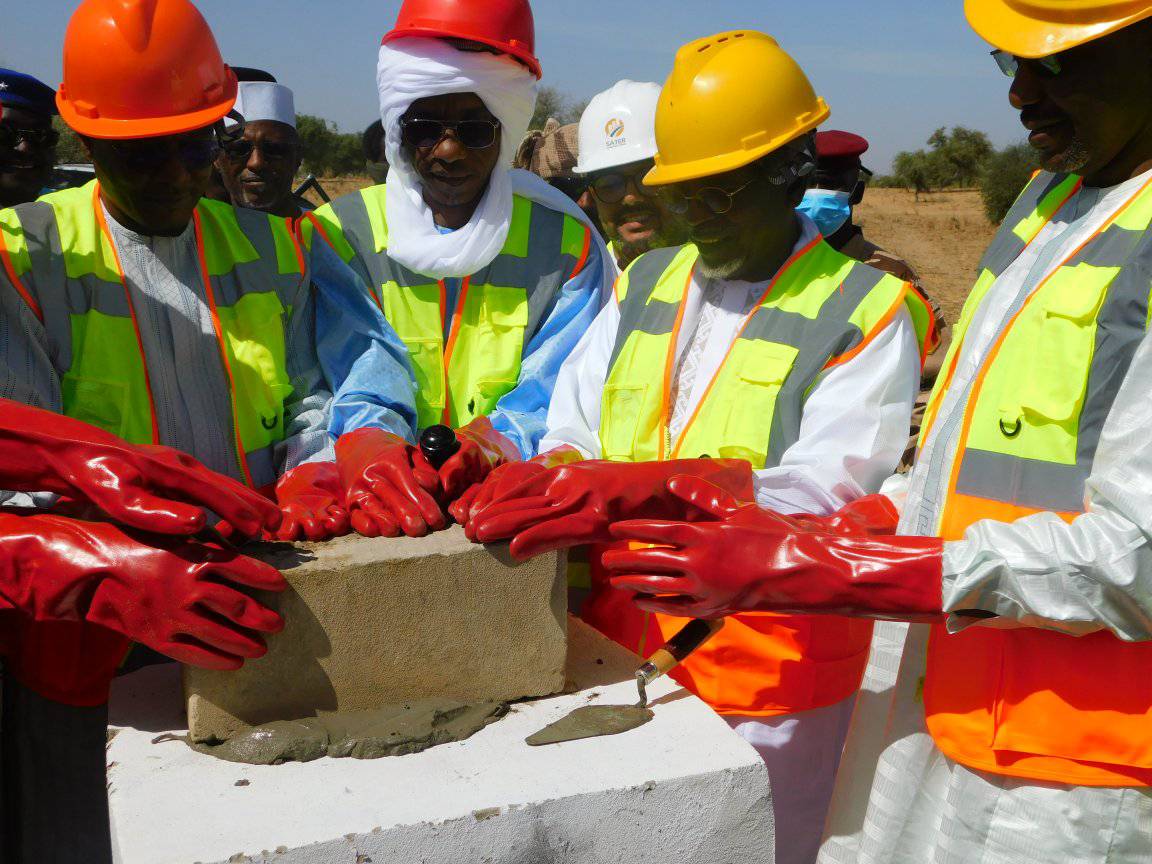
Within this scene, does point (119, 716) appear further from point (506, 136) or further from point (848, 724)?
point (506, 136)

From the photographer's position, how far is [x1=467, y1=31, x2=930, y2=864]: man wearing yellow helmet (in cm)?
243

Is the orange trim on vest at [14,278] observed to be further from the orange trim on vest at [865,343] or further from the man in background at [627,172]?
the man in background at [627,172]

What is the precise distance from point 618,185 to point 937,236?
22.6m

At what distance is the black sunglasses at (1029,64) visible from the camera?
1902mm

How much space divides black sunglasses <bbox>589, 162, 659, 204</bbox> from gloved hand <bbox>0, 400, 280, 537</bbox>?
8.65 feet

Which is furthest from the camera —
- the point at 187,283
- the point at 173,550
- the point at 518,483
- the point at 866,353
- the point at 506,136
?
the point at 506,136

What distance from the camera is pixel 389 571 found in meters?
1.96

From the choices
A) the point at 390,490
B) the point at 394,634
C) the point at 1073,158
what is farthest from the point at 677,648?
the point at 1073,158

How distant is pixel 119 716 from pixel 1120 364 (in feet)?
5.93

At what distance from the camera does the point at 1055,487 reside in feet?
6.17

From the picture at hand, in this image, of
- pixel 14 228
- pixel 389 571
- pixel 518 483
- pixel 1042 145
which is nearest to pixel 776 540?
pixel 518 483

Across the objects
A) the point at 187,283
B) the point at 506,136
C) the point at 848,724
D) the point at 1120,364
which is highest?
the point at 506,136

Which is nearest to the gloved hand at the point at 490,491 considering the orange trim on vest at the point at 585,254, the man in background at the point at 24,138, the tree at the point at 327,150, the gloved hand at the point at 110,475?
the gloved hand at the point at 110,475

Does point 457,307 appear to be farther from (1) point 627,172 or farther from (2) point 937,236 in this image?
(2) point 937,236
